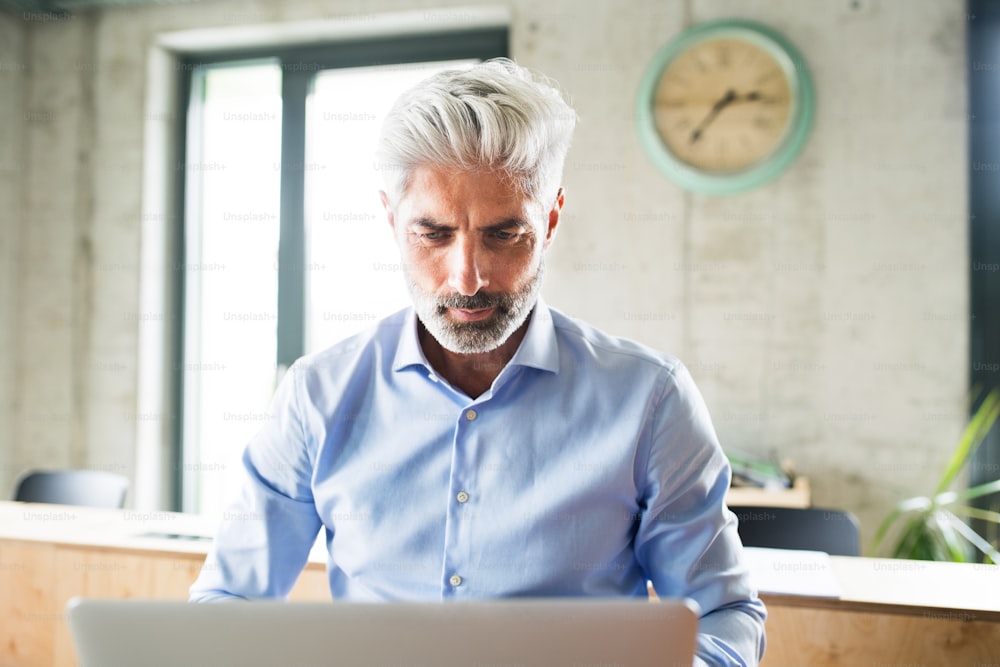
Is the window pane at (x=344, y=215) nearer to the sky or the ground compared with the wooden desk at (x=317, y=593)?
nearer to the sky

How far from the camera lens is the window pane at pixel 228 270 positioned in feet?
12.9

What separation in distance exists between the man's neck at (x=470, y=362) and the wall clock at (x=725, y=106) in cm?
205

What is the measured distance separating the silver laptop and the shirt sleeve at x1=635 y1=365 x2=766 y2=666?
46cm

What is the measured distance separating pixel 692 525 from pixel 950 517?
6.97 feet

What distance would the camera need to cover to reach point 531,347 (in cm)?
128

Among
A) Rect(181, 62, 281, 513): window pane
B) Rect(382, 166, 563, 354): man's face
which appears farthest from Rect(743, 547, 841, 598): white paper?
Rect(181, 62, 281, 513): window pane

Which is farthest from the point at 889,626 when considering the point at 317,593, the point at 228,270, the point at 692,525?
the point at 228,270

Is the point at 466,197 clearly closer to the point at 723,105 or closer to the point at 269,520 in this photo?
the point at 269,520

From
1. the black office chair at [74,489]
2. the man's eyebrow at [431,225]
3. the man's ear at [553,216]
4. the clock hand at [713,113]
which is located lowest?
the black office chair at [74,489]

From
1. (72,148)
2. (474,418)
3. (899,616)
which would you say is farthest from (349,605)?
(72,148)

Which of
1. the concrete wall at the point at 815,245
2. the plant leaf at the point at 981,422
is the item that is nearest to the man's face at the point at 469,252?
the concrete wall at the point at 815,245

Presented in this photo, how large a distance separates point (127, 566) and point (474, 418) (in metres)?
0.90

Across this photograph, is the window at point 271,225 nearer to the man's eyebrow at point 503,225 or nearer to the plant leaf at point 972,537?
the plant leaf at point 972,537

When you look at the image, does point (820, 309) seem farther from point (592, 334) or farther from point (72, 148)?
point (72, 148)
